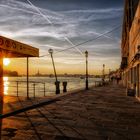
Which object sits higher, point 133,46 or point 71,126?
point 133,46

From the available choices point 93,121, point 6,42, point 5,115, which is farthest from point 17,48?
point 93,121

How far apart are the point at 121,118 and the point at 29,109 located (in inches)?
200

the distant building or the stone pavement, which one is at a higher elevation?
the distant building

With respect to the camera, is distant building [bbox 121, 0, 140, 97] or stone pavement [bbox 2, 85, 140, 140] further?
distant building [bbox 121, 0, 140, 97]

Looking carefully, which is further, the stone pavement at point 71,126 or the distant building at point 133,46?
the distant building at point 133,46

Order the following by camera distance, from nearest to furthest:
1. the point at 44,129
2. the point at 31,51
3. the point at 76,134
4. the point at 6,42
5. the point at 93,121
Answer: the point at 76,134 < the point at 44,129 < the point at 93,121 < the point at 6,42 < the point at 31,51

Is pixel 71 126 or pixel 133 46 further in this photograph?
pixel 133 46

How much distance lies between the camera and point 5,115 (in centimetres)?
1033

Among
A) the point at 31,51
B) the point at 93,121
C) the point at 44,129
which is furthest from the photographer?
the point at 31,51

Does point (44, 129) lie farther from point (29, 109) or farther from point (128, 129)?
point (29, 109)

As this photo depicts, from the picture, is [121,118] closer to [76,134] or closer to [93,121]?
[93,121]

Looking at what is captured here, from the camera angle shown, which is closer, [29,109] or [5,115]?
[5,115]

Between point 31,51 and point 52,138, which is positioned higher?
point 31,51

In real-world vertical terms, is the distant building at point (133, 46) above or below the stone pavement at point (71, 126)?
above
